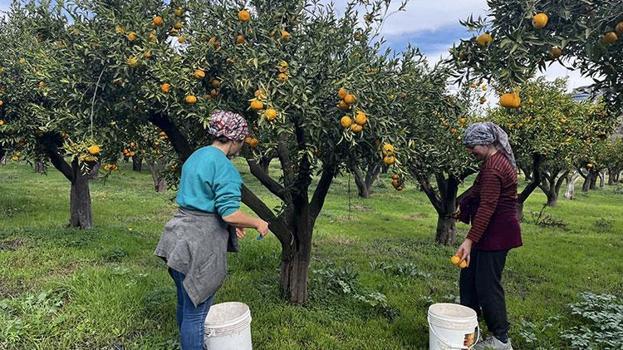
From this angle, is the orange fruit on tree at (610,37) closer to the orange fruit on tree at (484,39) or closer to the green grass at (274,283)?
the orange fruit on tree at (484,39)

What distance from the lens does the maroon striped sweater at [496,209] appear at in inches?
137

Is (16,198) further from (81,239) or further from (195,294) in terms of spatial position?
(195,294)

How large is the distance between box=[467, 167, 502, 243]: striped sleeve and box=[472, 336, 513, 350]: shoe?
2.62ft

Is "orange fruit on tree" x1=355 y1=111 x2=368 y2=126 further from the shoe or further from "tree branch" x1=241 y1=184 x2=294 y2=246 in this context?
the shoe

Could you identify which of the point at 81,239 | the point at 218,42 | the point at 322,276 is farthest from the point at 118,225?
the point at 218,42

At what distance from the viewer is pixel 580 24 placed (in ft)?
Answer: 7.47

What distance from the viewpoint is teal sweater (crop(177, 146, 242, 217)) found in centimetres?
285

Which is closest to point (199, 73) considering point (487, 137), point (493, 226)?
point (487, 137)

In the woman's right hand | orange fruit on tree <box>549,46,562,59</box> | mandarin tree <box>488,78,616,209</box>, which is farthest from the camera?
mandarin tree <box>488,78,616,209</box>

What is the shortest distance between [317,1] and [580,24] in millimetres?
2357

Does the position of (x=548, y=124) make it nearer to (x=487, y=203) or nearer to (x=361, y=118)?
(x=487, y=203)

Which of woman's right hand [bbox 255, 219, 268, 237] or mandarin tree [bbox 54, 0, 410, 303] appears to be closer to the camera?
woman's right hand [bbox 255, 219, 268, 237]

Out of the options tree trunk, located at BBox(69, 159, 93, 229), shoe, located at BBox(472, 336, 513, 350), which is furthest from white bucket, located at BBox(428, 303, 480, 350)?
tree trunk, located at BBox(69, 159, 93, 229)

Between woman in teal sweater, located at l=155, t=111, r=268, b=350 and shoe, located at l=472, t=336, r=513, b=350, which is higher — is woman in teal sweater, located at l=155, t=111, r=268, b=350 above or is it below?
above
